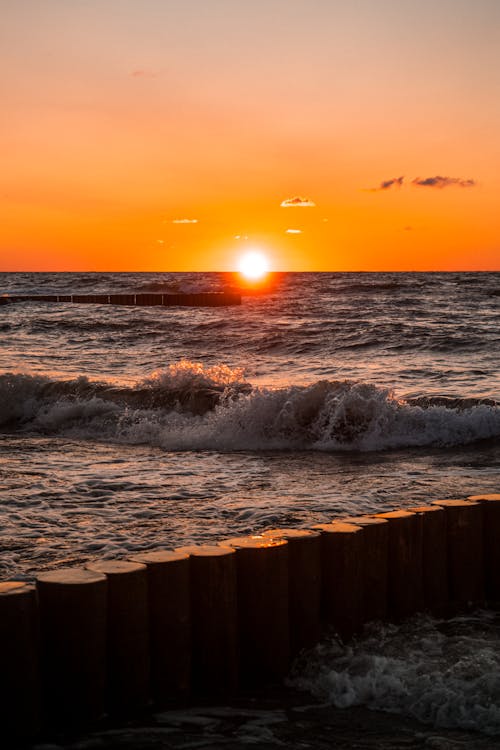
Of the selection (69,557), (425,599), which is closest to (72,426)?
(69,557)

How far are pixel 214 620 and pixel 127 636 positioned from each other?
0.44 metres

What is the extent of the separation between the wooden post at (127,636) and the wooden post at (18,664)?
332 millimetres

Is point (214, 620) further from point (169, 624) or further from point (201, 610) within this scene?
point (169, 624)

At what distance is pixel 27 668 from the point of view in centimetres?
338

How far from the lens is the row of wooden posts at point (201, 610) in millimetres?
3447

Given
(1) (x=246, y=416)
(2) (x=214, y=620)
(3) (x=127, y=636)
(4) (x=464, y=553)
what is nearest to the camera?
(3) (x=127, y=636)

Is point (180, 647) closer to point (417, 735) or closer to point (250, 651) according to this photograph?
point (250, 651)

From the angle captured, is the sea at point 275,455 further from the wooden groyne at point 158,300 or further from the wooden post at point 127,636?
the wooden groyne at point 158,300

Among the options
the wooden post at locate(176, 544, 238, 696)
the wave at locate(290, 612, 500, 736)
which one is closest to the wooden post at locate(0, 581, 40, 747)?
the wooden post at locate(176, 544, 238, 696)

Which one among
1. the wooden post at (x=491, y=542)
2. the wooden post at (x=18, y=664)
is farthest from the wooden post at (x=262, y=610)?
the wooden post at (x=491, y=542)

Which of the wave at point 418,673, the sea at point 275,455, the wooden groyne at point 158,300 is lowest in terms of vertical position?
the wave at point 418,673

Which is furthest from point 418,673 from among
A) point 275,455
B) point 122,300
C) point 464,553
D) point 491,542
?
point 122,300

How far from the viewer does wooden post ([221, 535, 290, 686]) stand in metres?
3.92

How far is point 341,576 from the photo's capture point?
4266 millimetres
